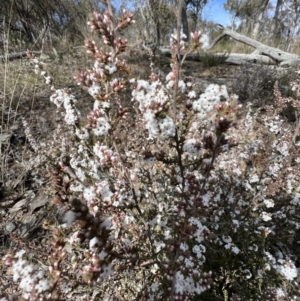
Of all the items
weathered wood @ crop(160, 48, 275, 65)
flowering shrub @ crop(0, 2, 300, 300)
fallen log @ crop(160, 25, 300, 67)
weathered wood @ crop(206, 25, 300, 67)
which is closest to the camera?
flowering shrub @ crop(0, 2, 300, 300)

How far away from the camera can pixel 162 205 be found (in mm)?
1921

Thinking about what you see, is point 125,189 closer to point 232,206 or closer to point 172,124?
point 172,124

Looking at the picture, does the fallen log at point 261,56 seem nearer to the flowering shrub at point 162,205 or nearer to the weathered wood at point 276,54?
the weathered wood at point 276,54

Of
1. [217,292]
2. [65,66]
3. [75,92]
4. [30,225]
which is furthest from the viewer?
[65,66]

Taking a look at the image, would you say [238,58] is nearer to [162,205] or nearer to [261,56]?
[261,56]

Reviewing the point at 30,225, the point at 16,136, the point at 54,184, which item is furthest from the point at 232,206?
the point at 16,136

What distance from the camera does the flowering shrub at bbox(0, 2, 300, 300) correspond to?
97cm

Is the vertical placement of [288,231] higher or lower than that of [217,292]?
higher

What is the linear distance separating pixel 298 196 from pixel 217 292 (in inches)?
41.2

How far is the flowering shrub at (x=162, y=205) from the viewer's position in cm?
97

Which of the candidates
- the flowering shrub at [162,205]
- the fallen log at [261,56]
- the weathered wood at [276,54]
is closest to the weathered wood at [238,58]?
the fallen log at [261,56]

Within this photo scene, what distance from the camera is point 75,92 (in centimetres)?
459

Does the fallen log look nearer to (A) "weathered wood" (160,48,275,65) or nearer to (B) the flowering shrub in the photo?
(A) "weathered wood" (160,48,275,65)

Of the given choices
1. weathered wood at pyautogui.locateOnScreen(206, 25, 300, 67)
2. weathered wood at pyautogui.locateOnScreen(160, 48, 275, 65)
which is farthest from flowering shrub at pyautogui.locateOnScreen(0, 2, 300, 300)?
A: weathered wood at pyautogui.locateOnScreen(160, 48, 275, 65)
